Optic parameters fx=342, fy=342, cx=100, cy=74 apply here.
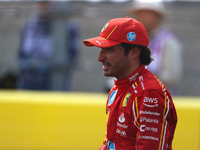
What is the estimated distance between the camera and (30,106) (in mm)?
A: 4562

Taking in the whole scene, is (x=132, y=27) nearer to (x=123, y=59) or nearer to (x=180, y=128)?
(x=123, y=59)

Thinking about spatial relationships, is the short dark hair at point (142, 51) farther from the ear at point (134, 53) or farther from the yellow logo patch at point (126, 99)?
the yellow logo patch at point (126, 99)

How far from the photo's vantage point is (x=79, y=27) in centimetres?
559

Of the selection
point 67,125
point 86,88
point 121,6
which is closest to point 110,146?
point 67,125

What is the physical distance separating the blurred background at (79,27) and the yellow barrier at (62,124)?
Result: 0.64m

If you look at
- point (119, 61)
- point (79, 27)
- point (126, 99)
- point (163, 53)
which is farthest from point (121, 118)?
point (79, 27)

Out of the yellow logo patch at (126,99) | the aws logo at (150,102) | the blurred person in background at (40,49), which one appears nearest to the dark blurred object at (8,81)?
the blurred person in background at (40,49)

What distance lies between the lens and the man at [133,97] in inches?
83.4

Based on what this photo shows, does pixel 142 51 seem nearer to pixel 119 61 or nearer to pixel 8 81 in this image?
pixel 119 61

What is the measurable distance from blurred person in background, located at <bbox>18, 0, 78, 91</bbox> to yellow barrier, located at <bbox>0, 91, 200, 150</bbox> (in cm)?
64

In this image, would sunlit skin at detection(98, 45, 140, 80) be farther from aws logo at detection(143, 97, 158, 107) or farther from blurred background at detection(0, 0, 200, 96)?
blurred background at detection(0, 0, 200, 96)

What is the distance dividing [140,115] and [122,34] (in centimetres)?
57

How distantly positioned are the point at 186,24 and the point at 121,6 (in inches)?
43.6

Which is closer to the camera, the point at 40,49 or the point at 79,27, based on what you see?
the point at 40,49
